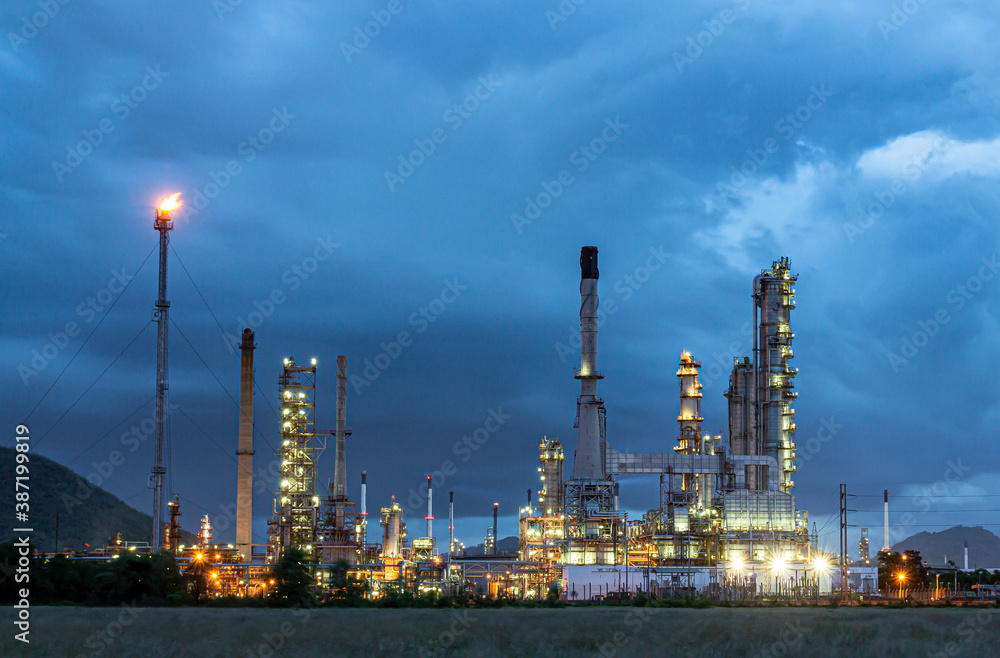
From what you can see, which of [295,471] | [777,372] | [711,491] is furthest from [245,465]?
[777,372]

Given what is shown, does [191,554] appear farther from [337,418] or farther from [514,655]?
[514,655]

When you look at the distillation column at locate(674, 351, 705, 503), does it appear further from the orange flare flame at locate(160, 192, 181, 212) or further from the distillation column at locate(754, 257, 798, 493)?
the orange flare flame at locate(160, 192, 181, 212)

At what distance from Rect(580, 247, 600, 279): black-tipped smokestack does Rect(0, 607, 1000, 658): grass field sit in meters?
53.5

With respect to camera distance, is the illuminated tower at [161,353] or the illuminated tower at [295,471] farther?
the illuminated tower at [295,471]

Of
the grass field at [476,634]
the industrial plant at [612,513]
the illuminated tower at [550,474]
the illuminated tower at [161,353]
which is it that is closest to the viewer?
the grass field at [476,634]

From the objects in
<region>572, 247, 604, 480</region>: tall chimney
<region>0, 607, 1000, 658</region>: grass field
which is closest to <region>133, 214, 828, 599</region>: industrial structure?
<region>572, 247, 604, 480</region>: tall chimney

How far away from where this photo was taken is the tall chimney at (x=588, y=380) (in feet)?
365

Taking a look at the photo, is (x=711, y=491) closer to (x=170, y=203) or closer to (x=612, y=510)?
(x=612, y=510)

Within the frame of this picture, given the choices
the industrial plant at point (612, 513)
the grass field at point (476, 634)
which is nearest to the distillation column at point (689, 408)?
the industrial plant at point (612, 513)

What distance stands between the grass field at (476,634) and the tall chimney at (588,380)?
4801 cm

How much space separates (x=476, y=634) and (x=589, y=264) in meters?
65.5

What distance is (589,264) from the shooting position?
112 metres

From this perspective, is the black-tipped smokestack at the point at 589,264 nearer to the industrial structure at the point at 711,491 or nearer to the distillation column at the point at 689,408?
the industrial structure at the point at 711,491

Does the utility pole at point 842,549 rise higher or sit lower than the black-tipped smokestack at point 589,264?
lower
